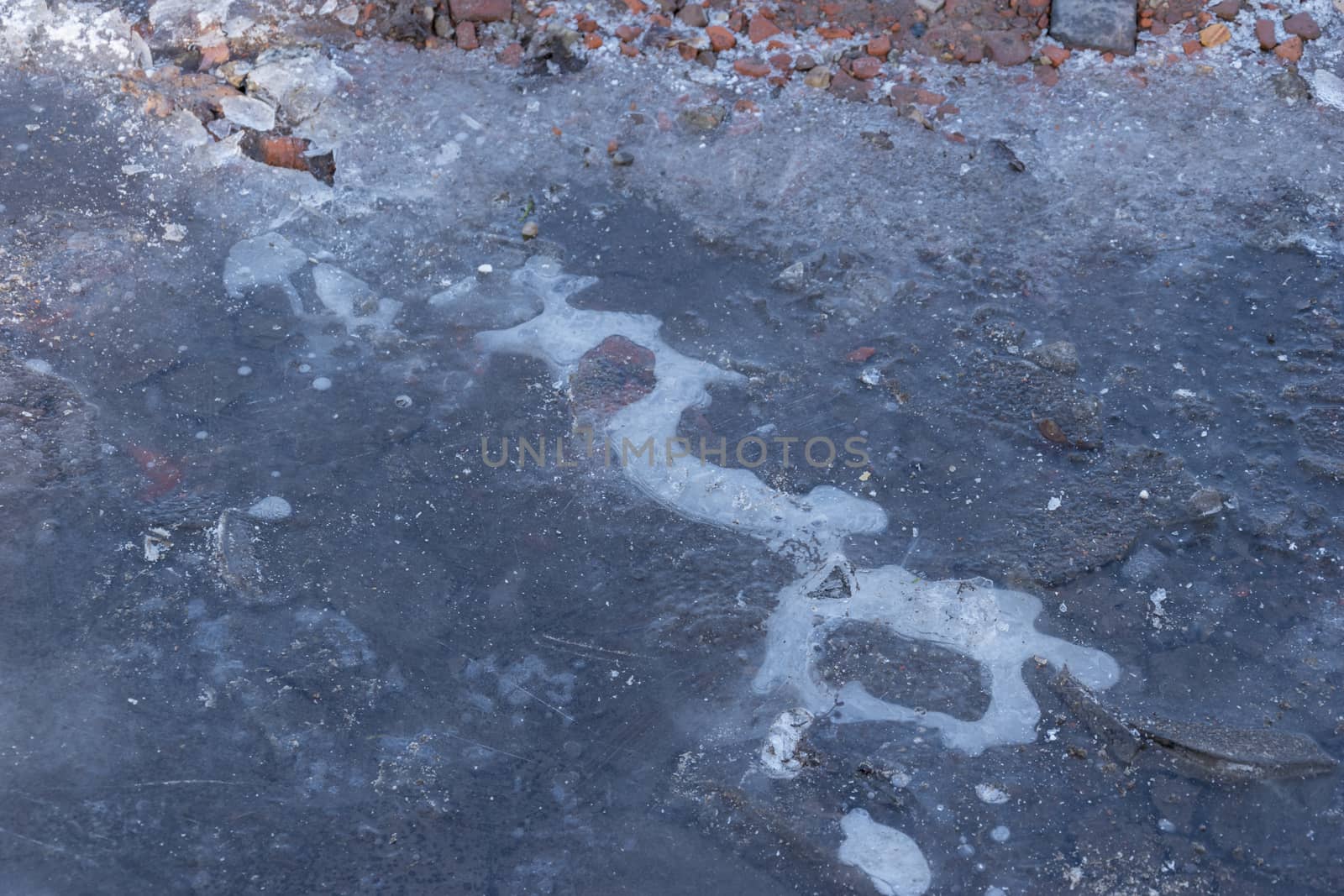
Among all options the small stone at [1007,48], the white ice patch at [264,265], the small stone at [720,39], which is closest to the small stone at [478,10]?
the small stone at [720,39]

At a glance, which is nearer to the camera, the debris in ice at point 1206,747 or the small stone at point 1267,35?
the debris in ice at point 1206,747

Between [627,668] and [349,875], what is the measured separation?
0.98 m

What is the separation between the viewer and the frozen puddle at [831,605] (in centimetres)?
319

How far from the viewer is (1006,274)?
4.23m

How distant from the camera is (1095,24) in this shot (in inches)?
194

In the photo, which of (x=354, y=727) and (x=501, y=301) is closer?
(x=354, y=727)

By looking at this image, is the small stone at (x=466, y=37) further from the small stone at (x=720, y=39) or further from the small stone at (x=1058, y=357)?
the small stone at (x=1058, y=357)

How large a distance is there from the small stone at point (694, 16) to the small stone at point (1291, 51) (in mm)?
2548

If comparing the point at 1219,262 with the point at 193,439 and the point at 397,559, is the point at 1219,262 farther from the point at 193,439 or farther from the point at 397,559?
the point at 193,439

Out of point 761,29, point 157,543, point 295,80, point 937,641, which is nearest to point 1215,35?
point 761,29

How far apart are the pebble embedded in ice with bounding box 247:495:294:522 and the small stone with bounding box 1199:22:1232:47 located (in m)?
4.38

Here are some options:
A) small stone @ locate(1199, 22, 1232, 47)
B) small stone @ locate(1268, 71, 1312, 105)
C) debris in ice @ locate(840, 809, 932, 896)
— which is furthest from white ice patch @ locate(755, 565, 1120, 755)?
small stone @ locate(1199, 22, 1232, 47)

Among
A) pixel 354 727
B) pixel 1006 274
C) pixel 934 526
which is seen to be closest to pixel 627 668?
pixel 354 727

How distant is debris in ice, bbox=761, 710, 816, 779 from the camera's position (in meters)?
3.16
